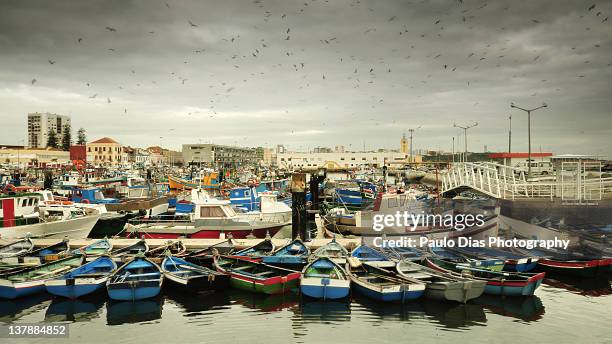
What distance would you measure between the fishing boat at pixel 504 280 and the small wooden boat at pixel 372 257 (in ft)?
7.64

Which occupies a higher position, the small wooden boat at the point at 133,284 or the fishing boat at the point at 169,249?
the fishing boat at the point at 169,249

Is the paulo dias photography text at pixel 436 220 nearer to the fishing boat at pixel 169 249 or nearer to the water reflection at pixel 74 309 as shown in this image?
the fishing boat at pixel 169 249

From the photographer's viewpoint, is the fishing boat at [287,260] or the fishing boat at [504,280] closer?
the fishing boat at [504,280]

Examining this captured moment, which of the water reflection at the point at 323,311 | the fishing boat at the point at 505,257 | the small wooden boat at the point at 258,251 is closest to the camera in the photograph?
the water reflection at the point at 323,311

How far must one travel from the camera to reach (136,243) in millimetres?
21938

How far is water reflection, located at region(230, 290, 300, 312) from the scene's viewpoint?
52.7 feet

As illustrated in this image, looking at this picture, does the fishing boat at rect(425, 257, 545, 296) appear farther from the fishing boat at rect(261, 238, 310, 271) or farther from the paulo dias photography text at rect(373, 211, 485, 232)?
the paulo dias photography text at rect(373, 211, 485, 232)

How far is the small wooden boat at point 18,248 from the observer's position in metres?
20.6

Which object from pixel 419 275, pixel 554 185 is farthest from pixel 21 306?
pixel 554 185

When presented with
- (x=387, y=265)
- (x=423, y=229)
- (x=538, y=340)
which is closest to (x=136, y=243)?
(x=387, y=265)

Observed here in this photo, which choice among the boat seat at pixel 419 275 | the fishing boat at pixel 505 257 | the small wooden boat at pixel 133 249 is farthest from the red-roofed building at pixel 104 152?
Result: the boat seat at pixel 419 275

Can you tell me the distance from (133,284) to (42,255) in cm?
809

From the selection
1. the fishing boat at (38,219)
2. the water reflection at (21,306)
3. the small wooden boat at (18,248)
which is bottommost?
the water reflection at (21,306)

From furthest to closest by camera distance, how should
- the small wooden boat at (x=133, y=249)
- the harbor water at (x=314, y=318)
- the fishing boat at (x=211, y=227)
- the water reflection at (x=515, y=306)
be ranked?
1. the fishing boat at (x=211, y=227)
2. the small wooden boat at (x=133, y=249)
3. the water reflection at (x=515, y=306)
4. the harbor water at (x=314, y=318)
